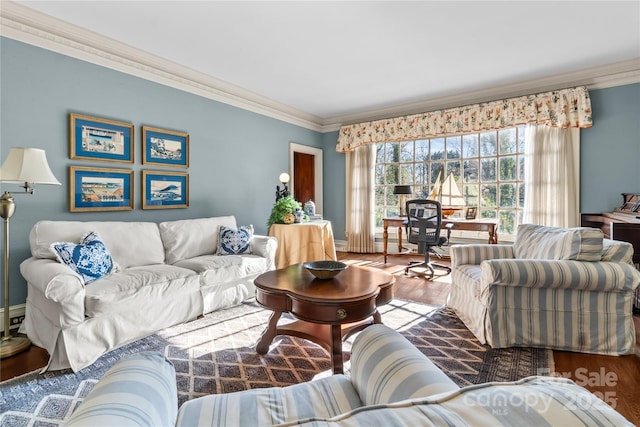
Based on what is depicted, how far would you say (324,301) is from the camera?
181cm

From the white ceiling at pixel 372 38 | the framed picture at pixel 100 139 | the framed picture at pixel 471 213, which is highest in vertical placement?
the white ceiling at pixel 372 38

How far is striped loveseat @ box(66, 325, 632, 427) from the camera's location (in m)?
0.45

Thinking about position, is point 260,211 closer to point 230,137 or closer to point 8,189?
point 230,137

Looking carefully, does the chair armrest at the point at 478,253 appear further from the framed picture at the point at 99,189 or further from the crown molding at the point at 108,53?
the crown molding at the point at 108,53

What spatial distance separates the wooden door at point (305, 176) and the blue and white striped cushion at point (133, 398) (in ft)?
18.3

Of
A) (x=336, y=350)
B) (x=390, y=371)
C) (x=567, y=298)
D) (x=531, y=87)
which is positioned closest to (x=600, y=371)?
(x=567, y=298)

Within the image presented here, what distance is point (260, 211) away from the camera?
500 centimetres

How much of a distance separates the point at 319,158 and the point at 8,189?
4530 mm

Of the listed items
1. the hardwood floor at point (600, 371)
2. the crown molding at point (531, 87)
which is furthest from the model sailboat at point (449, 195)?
the hardwood floor at point (600, 371)

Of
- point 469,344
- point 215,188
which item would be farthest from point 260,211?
point 469,344

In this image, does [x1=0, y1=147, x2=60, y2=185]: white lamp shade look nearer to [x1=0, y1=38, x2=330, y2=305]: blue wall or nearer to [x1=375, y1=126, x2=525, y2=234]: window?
[x1=0, y1=38, x2=330, y2=305]: blue wall

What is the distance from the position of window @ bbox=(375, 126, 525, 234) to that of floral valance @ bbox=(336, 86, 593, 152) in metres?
0.37

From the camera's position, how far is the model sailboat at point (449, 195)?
4.68m

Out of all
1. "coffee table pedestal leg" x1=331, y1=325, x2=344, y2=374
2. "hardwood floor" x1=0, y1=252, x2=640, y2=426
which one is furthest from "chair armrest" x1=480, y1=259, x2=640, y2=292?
"coffee table pedestal leg" x1=331, y1=325, x2=344, y2=374
